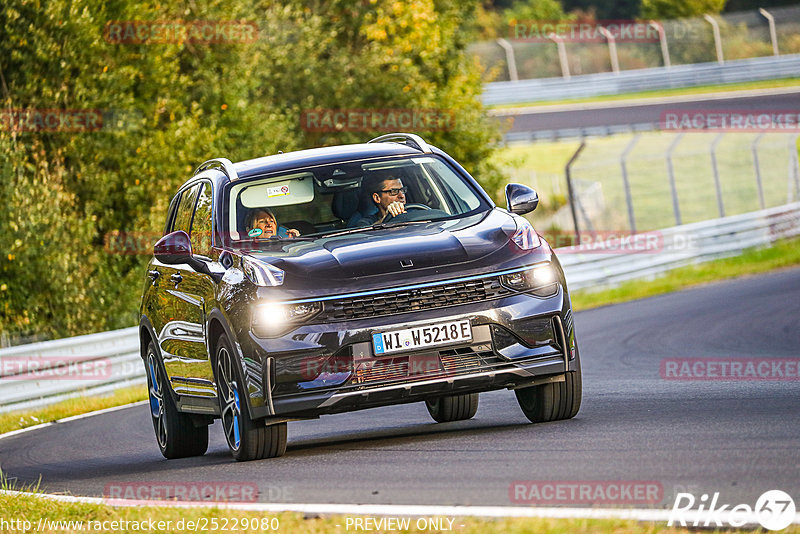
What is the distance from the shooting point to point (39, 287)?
2184 centimetres

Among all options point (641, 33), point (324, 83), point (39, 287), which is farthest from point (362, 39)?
point (641, 33)

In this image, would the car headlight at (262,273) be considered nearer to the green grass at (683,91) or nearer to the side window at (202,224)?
the side window at (202,224)

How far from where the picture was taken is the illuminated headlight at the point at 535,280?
24.9 ft

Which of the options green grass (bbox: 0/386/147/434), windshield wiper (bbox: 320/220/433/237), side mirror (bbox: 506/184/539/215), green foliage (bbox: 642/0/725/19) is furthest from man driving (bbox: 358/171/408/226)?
green foliage (bbox: 642/0/725/19)

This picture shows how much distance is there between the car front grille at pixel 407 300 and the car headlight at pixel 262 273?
1.12 ft

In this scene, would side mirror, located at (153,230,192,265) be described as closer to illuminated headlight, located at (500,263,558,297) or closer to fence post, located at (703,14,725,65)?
illuminated headlight, located at (500,263,558,297)

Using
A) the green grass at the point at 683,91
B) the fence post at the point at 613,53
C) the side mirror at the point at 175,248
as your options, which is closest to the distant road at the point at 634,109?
the green grass at the point at 683,91

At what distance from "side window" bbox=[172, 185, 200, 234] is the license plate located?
2.62m

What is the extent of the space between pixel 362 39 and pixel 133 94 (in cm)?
1025

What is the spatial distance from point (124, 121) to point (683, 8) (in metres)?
46.3

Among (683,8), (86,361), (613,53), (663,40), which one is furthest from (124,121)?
(683,8)

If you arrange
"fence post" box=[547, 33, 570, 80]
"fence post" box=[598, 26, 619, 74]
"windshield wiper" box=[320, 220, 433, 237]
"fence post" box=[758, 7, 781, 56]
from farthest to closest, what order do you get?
"fence post" box=[547, 33, 570, 80] → "fence post" box=[598, 26, 619, 74] → "fence post" box=[758, 7, 781, 56] → "windshield wiper" box=[320, 220, 433, 237]

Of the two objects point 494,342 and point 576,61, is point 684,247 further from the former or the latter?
point 576,61

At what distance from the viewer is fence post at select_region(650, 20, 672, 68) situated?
47.8 meters
